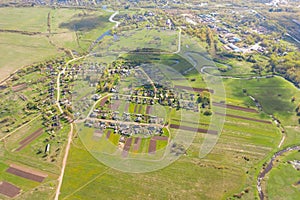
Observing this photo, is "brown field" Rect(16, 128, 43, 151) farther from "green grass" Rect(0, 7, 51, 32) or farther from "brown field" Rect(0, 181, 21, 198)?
"green grass" Rect(0, 7, 51, 32)

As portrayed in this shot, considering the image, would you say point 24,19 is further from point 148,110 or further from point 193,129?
point 193,129

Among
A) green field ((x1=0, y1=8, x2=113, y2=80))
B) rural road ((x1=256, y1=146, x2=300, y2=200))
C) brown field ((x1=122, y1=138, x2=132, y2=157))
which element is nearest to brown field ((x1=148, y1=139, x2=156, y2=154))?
brown field ((x1=122, y1=138, x2=132, y2=157))

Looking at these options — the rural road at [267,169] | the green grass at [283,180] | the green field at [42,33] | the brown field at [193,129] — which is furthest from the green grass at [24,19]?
the green grass at [283,180]

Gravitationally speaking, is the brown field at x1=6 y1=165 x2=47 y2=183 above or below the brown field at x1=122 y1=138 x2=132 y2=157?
below

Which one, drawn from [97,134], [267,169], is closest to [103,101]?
[97,134]

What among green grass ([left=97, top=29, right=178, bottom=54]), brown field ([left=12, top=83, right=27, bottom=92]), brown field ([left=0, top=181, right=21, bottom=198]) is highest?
green grass ([left=97, top=29, right=178, bottom=54])

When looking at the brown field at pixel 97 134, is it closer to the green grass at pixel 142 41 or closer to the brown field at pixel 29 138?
the brown field at pixel 29 138
